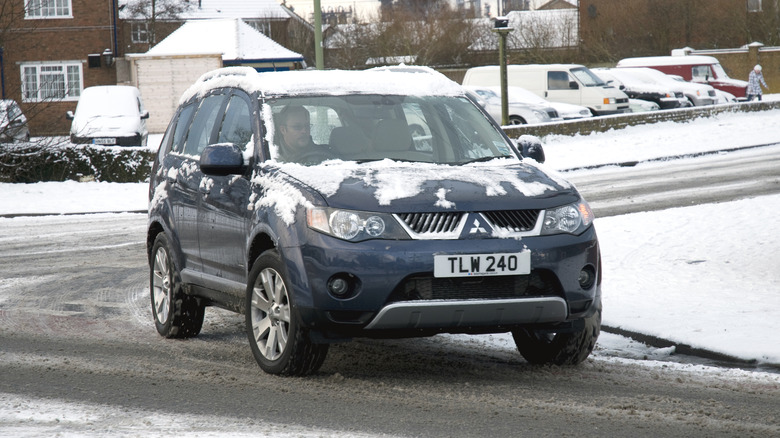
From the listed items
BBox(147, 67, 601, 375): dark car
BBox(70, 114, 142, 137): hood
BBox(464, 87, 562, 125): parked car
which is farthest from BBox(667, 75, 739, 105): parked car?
BBox(147, 67, 601, 375): dark car

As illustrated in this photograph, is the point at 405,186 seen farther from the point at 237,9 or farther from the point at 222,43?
the point at 237,9

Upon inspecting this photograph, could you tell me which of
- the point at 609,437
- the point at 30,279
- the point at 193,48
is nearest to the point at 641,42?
the point at 193,48

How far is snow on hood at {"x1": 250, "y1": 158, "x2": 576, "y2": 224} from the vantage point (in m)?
5.68

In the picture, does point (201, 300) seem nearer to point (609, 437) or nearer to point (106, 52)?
point (609, 437)

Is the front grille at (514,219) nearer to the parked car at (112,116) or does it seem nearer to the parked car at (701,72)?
the parked car at (112,116)

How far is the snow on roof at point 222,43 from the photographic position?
→ 4719 cm

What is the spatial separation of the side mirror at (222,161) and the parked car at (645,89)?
98.5 feet

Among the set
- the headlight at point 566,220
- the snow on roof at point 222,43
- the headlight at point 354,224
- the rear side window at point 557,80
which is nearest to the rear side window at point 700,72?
the rear side window at point 557,80

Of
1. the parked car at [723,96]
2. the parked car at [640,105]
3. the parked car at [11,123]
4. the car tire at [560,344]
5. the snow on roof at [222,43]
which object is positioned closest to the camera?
the car tire at [560,344]

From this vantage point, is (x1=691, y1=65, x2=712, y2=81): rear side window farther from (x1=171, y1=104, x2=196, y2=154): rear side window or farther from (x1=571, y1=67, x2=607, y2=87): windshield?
(x1=171, y1=104, x2=196, y2=154): rear side window

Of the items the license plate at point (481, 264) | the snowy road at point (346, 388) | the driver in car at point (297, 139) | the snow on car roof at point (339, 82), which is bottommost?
the snowy road at point (346, 388)

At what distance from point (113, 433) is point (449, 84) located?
141 inches

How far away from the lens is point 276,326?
239 inches

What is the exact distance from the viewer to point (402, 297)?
5586 mm
